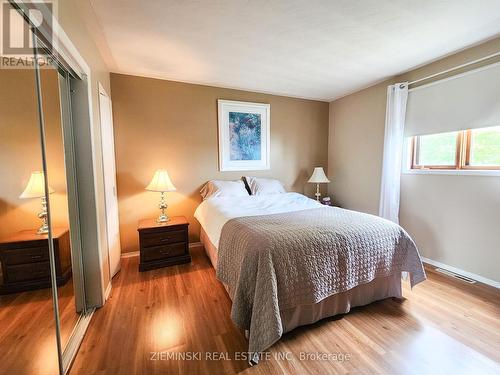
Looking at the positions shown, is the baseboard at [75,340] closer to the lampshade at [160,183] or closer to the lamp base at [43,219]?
the lamp base at [43,219]

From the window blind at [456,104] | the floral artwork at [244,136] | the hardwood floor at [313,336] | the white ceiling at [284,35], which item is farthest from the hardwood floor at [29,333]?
the window blind at [456,104]

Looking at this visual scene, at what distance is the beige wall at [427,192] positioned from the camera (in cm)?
224

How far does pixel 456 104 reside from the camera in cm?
237

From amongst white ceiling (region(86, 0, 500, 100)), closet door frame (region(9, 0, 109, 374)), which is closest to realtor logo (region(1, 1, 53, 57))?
closet door frame (region(9, 0, 109, 374))

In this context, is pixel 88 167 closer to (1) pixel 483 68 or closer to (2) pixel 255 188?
(2) pixel 255 188

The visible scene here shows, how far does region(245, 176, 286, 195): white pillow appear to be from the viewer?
3371 millimetres

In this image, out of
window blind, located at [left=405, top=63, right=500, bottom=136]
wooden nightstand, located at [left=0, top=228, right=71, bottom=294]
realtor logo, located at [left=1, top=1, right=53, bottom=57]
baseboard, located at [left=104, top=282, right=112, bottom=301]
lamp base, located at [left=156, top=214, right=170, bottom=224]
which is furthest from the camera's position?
lamp base, located at [left=156, top=214, right=170, bottom=224]

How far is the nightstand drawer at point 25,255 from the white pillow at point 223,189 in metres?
1.90

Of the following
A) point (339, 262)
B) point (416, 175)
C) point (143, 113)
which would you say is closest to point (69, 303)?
point (339, 262)

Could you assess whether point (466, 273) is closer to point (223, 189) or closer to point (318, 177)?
point (318, 177)

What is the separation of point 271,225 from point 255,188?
1.60 m

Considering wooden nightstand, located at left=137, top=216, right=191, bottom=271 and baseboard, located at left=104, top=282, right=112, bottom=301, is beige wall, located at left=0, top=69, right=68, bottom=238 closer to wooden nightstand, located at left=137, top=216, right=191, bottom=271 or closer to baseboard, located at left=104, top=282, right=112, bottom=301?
baseboard, located at left=104, top=282, right=112, bottom=301

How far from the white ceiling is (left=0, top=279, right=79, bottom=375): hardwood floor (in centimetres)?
205

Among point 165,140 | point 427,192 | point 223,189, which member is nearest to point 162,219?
point 223,189
